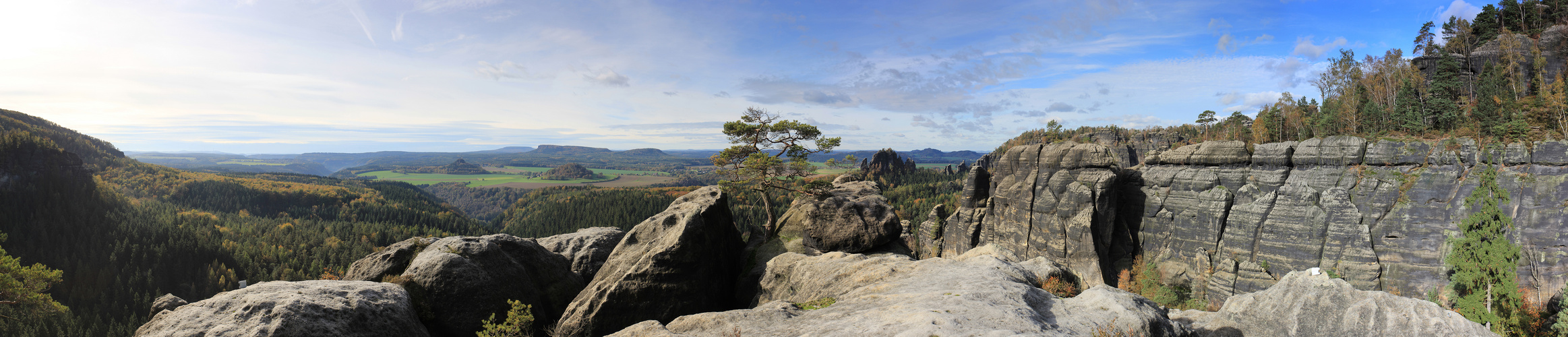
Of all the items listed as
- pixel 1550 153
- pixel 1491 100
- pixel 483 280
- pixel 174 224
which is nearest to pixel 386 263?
pixel 483 280

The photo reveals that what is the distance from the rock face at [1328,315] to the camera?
11.3m

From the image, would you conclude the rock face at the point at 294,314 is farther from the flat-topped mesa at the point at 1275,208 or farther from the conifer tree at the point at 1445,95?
the conifer tree at the point at 1445,95

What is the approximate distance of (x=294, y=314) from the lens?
1056 centimetres

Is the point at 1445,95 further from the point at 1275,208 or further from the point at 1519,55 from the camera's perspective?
the point at 1275,208

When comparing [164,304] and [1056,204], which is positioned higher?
[1056,204]

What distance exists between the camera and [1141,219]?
43531 millimetres

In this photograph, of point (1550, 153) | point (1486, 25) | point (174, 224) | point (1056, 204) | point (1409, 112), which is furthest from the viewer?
point (174, 224)

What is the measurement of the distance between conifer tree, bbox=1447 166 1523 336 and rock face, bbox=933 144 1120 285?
18641 millimetres

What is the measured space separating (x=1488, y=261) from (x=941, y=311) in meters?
45.2

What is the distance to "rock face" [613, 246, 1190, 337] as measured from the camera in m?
9.17

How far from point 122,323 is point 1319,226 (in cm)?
12127

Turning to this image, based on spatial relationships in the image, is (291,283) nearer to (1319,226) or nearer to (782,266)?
(782,266)

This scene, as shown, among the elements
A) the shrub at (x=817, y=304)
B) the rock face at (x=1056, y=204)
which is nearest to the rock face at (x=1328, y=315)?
the shrub at (x=817, y=304)

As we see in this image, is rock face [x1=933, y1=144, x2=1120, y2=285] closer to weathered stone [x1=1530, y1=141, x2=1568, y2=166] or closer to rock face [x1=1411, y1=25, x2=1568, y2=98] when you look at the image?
weathered stone [x1=1530, y1=141, x2=1568, y2=166]
